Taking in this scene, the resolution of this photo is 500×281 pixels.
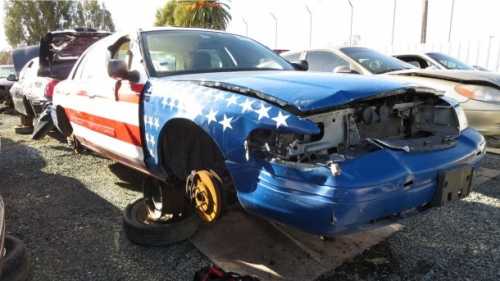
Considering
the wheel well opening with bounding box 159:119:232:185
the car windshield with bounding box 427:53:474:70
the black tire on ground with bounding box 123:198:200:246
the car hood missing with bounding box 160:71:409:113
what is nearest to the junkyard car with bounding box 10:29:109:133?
the black tire on ground with bounding box 123:198:200:246

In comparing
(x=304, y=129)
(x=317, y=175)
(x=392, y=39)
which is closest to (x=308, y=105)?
(x=304, y=129)

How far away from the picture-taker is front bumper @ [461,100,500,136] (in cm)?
452

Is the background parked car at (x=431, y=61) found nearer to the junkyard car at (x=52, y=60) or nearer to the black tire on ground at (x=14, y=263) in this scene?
the junkyard car at (x=52, y=60)

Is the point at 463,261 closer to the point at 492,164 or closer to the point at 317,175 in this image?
the point at 317,175

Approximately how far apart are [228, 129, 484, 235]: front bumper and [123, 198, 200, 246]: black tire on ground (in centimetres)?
95

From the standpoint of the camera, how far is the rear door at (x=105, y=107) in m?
3.12

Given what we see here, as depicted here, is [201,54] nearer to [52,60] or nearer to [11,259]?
[11,259]

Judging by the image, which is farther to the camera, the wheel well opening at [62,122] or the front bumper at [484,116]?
the wheel well opening at [62,122]

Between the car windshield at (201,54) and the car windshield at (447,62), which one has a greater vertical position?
the car windshield at (201,54)

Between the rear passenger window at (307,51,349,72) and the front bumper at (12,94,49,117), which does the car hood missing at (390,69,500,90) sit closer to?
the rear passenger window at (307,51,349,72)

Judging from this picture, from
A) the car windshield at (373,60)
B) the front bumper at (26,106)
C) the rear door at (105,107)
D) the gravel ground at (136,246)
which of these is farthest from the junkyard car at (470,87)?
the front bumper at (26,106)

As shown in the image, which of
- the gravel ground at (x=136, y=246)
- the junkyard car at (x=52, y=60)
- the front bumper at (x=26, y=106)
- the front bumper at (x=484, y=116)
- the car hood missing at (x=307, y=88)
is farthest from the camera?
the front bumper at (x=26, y=106)

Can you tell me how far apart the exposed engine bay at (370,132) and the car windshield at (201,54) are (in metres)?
1.20

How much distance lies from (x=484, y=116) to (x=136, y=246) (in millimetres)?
3847
